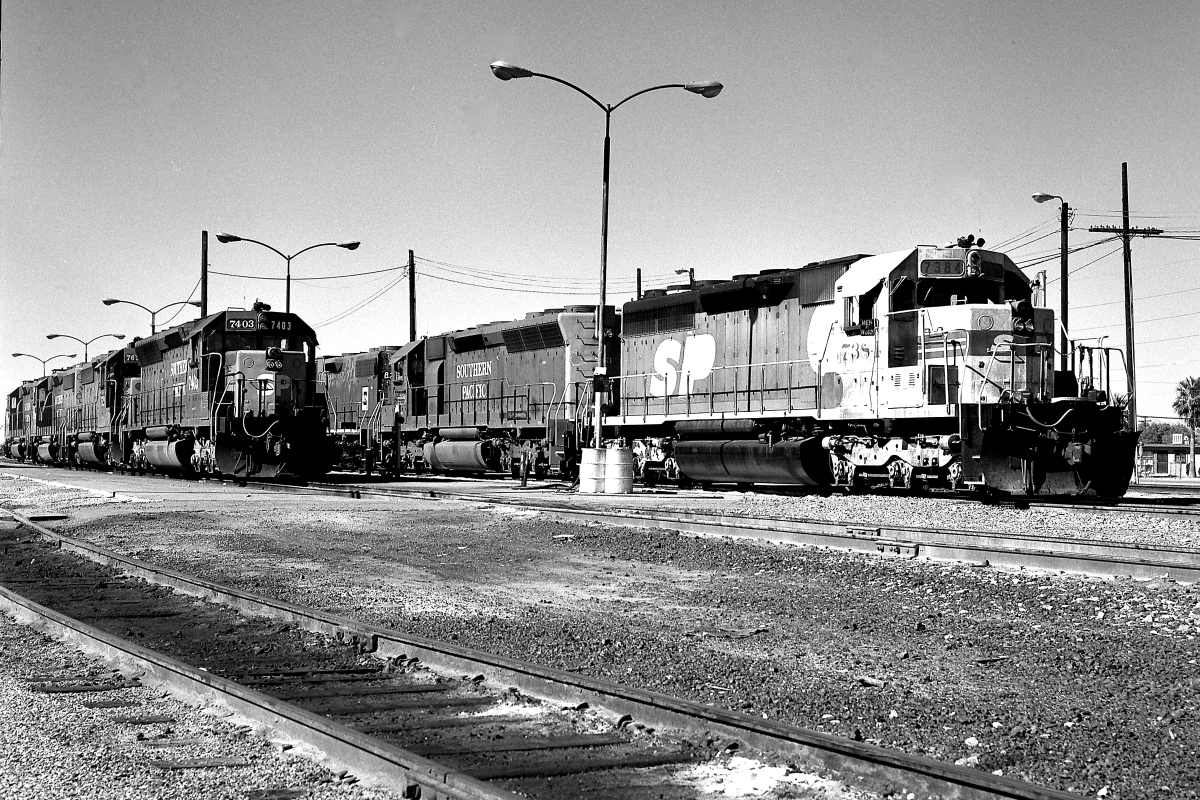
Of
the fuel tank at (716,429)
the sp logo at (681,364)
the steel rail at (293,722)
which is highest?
the sp logo at (681,364)

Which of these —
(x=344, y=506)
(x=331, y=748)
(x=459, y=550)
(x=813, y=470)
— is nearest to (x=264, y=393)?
(x=344, y=506)

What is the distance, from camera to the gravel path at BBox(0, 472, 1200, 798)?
4.75 m

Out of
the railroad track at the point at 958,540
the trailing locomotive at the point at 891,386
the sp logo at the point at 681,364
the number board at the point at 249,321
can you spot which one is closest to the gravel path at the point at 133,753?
the railroad track at the point at 958,540

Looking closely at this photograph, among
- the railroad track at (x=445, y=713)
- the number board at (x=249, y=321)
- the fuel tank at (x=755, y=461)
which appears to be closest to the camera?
the railroad track at (x=445, y=713)

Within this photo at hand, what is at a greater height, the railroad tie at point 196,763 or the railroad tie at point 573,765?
the railroad tie at point 573,765

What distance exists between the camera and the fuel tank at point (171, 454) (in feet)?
93.6

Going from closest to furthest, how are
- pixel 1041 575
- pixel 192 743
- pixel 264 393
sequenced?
pixel 192 743, pixel 1041 575, pixel 264 393

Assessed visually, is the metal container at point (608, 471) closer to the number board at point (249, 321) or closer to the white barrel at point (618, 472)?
the white barrel at point (618, 472)

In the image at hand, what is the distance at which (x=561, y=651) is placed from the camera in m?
6.52

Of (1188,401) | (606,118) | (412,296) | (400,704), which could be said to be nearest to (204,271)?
(412,296)

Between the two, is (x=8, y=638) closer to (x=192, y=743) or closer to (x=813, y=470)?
(x=192, y=743)

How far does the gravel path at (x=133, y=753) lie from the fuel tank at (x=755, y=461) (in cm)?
1361

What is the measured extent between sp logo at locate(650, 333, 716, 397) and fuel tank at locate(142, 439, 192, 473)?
1285 centimetres

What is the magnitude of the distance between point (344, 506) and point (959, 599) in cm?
1132
